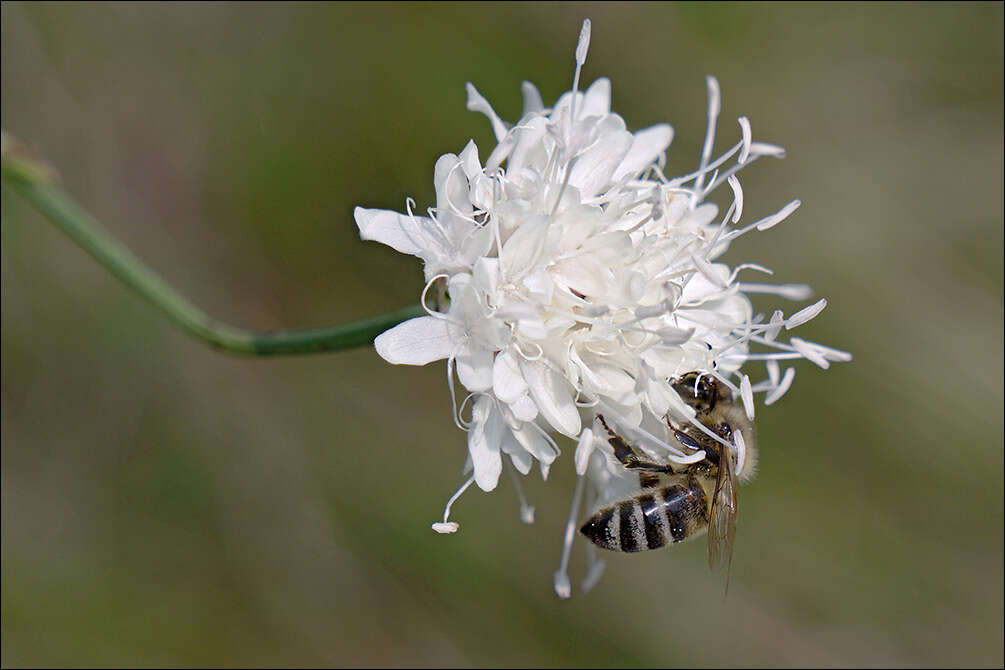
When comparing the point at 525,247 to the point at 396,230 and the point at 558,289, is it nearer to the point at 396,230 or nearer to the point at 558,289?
the point at 558,289

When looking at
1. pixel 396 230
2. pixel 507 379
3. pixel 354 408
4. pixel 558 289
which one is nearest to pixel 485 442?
pixel 507 379

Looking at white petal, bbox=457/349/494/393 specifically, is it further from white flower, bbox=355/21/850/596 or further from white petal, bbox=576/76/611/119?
white petal, bbox=576/76/611/119

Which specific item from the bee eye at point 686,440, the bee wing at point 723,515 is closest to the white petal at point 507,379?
the bee eye at point 686,440

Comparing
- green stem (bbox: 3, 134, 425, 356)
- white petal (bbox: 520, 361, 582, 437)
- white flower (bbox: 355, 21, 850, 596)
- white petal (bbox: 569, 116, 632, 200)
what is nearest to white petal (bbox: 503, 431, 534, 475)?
white flower (bbox: 355, 21, 850, 596)

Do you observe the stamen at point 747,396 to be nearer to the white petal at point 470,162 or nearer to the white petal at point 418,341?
the white petal at point 418,341

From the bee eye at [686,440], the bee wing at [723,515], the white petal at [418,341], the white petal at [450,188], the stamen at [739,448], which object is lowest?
the bee wing at [723,515]

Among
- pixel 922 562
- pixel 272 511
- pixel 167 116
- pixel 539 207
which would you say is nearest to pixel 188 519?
pixel 272 511
